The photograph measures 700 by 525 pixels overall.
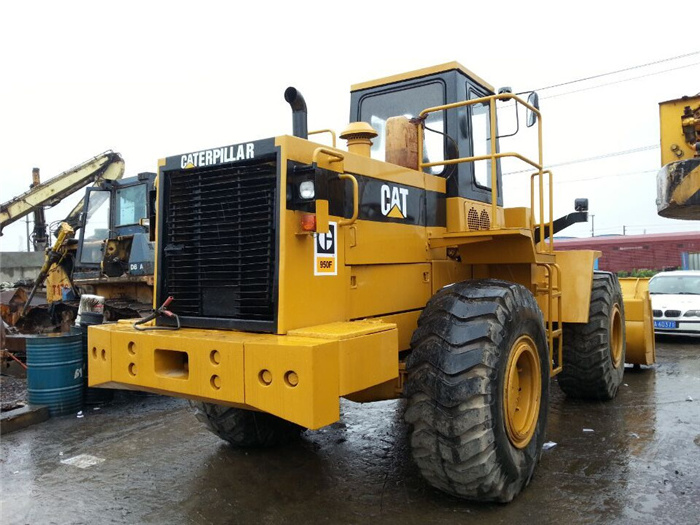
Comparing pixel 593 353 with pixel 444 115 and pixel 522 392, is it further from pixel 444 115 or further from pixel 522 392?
pixel 444 115

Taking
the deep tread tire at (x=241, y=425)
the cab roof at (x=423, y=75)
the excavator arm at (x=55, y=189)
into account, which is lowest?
the deep tread tire at (x=241, y=425)

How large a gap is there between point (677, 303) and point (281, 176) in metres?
9.70

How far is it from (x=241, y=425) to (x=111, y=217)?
291 inches

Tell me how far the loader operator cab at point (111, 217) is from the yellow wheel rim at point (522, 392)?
759 centimetres

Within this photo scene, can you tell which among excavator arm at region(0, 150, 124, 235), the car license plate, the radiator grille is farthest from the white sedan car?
excavator arm at region(0, 150, 124, 235)

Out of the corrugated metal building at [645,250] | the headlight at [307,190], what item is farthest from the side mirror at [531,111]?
the corrugated metal building at [645,250]

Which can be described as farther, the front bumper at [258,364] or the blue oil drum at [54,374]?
the blue oil drum at [54,374]

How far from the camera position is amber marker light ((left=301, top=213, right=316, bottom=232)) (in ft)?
11.2

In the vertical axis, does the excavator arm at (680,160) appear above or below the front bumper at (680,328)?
above

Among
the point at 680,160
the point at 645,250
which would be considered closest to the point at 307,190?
the point at 680,160

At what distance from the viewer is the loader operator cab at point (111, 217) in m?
10.3

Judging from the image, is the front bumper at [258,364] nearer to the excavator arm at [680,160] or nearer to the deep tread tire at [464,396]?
the deep tread tire at [464,396]

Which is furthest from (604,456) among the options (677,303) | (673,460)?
(677,303)

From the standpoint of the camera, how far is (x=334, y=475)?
4301 millimetres
